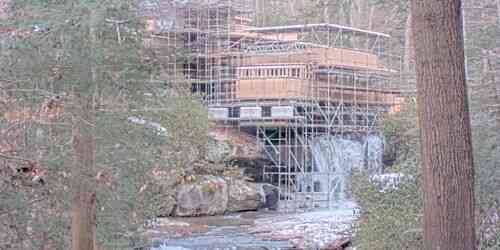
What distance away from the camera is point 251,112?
2833 cm

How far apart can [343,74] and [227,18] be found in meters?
4.57

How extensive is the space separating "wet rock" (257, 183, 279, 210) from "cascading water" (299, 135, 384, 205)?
1.18m

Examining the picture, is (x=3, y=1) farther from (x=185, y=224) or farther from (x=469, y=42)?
(x=185, y=224)

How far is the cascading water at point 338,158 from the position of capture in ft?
91.3

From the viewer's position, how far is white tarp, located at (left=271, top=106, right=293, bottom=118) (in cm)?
2780

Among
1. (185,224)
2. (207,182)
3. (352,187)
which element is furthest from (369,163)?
(352,187)

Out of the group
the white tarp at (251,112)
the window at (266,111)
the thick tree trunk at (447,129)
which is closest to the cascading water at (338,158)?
the window at (266,111)

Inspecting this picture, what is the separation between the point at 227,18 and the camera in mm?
30016

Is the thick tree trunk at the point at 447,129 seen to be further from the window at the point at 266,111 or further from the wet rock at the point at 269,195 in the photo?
the window at the point at 266,111

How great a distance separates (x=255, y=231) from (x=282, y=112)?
8.50 m

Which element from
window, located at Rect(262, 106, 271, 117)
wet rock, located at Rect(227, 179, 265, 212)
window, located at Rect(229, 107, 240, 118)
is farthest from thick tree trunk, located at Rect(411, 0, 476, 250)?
window, located at Rect(229, 107, 240, 118)

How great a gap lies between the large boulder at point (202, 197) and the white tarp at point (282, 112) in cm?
437

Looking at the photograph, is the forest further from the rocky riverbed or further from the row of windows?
the row of windows

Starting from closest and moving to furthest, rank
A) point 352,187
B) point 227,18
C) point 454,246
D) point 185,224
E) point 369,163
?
point 454,246
point 352,187
point 185,224
point 369,163
point 227,18
